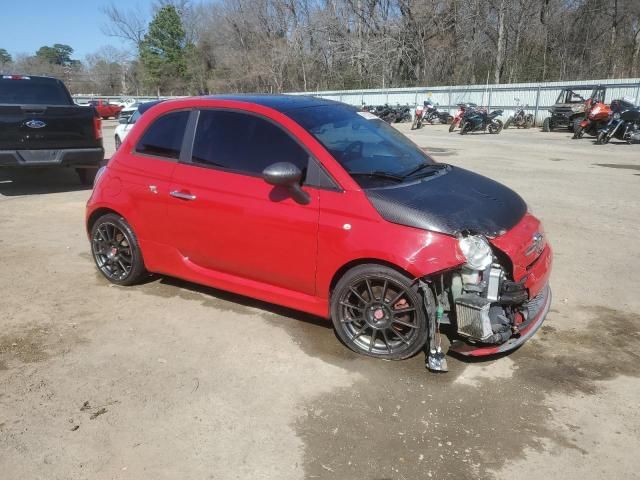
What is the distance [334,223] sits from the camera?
3.44 metres

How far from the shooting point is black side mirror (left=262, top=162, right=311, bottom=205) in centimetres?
343

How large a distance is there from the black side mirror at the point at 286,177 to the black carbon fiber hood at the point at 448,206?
18.7 inches

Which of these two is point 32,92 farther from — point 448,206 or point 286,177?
point 448,206

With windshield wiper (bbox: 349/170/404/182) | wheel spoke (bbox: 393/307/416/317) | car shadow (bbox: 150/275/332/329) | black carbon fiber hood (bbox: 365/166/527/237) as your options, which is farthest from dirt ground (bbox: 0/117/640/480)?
windshield wiper (bbox: 349/170/404/182)

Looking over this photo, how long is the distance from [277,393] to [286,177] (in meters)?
1.39

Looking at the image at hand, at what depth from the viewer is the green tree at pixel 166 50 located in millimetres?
66500

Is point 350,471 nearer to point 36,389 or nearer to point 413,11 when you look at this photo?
point 36,389

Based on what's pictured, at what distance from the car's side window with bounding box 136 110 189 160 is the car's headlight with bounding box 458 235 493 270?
2.44 meters

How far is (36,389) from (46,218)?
504 cm

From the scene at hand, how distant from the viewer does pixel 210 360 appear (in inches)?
141

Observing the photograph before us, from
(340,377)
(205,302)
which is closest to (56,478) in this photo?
(340,377)

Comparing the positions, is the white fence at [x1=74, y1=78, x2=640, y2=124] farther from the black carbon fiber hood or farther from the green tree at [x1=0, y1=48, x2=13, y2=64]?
the green tree at [x1=0, y1=48, x2=13, y2=64]

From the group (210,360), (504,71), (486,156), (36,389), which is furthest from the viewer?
(504,71)

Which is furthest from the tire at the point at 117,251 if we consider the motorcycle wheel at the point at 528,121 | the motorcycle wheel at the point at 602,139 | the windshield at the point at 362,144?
the motorcycle wheel at the point at 528,121
